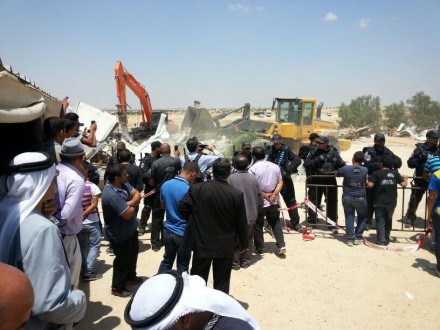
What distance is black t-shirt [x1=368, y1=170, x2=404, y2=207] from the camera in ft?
19.2

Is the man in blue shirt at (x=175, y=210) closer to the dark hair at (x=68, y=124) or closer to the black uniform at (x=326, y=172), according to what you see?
the dark hair at (x=68, y=124)

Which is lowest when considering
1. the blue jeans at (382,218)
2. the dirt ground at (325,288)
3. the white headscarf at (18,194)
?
the dirt ground at (325,288)

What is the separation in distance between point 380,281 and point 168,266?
10.2 feet

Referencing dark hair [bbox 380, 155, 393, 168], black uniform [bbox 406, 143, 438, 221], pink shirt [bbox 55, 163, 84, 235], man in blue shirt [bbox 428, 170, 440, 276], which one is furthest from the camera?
black uniform [bbox 406, 143, 438, 221]

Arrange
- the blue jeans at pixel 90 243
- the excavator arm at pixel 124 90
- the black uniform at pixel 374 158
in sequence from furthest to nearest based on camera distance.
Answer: the excavator arm at pixel 124 90, the black uniform at pixel 374 158, the blue jeans at pixel 90 243

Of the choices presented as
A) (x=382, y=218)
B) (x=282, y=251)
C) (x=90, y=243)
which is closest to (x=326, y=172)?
(x=382, y=218)

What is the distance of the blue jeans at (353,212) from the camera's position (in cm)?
590

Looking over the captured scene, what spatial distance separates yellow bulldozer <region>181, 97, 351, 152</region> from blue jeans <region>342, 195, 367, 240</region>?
26.4ft

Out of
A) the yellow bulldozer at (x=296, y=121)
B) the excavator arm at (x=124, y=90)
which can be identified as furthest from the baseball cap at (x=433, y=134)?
the excavator arm at (x=124, y=90)

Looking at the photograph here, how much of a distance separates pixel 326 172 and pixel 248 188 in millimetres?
2560

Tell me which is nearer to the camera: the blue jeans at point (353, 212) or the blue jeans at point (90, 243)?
the blue jeans at point (90, 243)

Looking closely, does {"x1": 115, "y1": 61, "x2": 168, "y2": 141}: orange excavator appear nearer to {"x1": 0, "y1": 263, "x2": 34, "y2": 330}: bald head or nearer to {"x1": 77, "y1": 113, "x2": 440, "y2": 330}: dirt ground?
{"x1": 77, "y1": 113, "x2": 440, "y2": 330}: dirt ground

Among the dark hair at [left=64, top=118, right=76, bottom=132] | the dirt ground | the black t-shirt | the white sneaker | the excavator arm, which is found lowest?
the dirt ground

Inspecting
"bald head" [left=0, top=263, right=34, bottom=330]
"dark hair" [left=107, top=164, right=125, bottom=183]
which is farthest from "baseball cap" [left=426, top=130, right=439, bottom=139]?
"bald head" [left=0, top=263, right=34, bottom=330]
